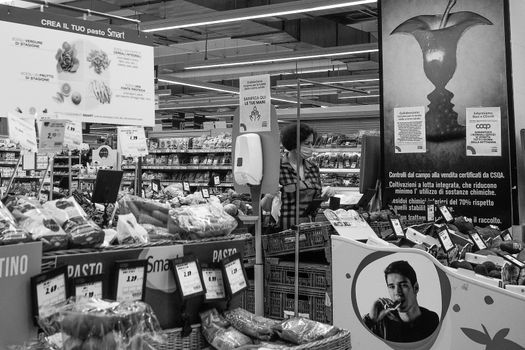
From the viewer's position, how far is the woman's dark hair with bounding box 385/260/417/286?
10.5ft

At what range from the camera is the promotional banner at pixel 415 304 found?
9.39ft

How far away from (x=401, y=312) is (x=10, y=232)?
217 centimetres

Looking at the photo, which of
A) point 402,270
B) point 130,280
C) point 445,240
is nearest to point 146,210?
point 130,280

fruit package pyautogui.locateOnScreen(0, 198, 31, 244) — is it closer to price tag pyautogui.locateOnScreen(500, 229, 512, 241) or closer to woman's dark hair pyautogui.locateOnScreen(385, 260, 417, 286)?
woman's dark hair pyautogui.locateOnScreen(385, 260, 417, 286)

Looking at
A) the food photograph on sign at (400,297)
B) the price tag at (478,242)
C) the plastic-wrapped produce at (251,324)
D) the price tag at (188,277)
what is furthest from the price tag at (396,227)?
the price tag at (188,277)

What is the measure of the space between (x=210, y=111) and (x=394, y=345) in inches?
1015

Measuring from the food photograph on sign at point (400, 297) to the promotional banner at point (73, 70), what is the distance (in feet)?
5.58

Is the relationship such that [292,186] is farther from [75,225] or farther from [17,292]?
[17,292]

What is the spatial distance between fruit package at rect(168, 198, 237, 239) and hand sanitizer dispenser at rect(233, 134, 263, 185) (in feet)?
5.18

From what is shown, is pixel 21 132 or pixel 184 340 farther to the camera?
pixel 21 132

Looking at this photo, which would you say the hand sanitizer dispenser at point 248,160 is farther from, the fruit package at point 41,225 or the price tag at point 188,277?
the fruit package at point 41,225

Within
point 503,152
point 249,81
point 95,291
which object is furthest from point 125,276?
point 503,152

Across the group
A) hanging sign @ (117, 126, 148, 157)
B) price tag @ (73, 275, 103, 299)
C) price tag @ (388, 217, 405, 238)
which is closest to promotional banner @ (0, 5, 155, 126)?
hanging sign @ (117, 126, 148, 157)

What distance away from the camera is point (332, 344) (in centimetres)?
188
